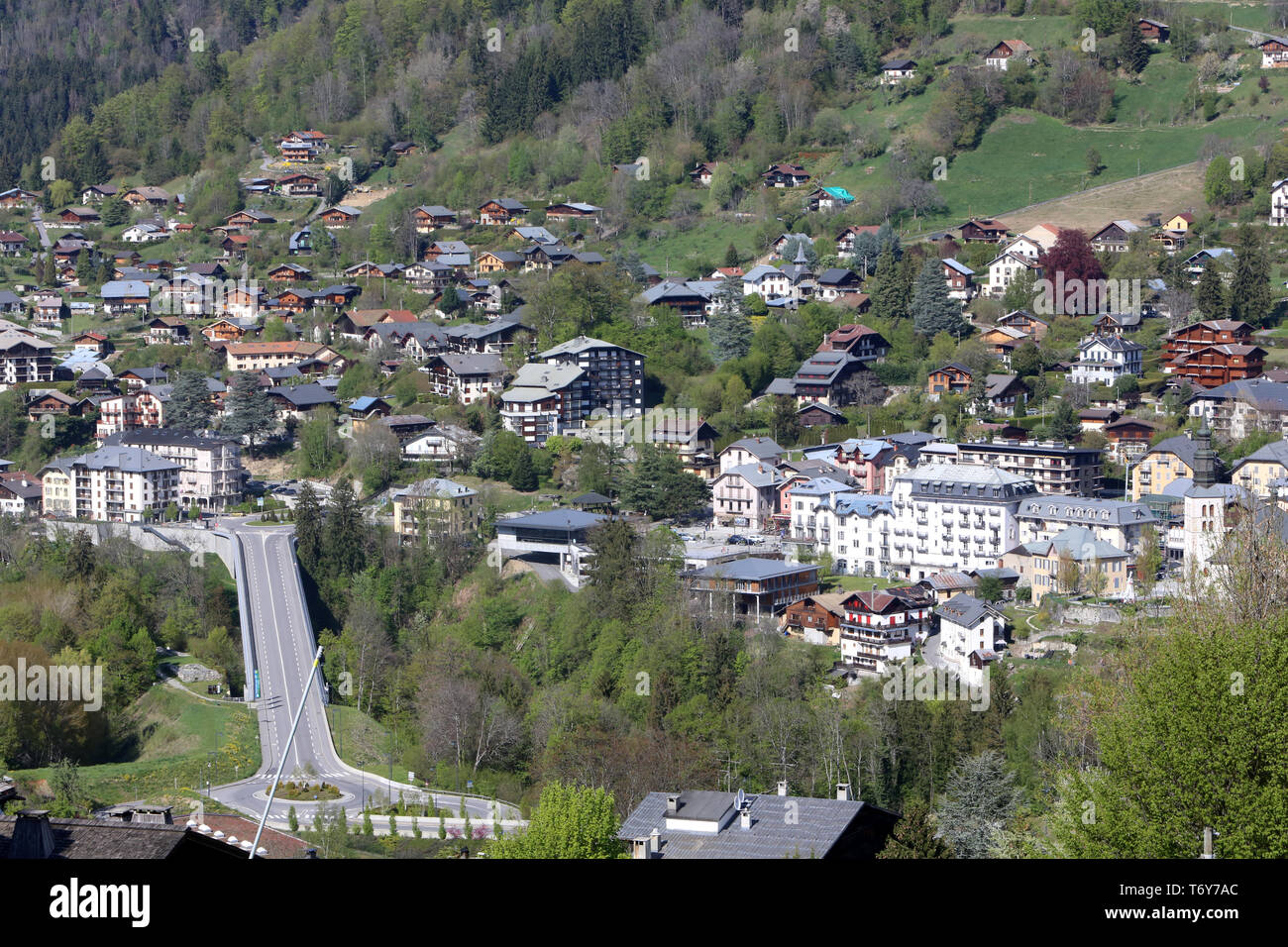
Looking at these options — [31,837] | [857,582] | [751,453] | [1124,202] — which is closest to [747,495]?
[751,453]

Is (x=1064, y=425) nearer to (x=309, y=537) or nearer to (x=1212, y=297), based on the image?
(x=1212, y=297)

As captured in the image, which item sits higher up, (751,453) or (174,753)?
(751,453)

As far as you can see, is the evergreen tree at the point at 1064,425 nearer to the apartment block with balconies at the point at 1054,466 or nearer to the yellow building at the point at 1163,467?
the apartment block with balconies at the point at 1054,466

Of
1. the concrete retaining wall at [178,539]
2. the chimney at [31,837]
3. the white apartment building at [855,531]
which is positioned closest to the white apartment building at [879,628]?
the white apartment building at [855,531]

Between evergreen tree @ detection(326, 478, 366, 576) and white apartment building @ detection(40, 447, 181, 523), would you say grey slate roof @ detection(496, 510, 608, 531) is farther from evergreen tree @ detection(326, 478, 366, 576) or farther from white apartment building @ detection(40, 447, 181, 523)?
white apartment building @ detection(40, 447, 181, 523)
